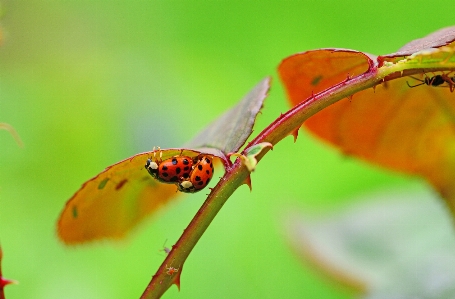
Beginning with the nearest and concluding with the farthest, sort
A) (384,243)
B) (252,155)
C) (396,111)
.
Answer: (252,155) < (396,111) < (384,243)

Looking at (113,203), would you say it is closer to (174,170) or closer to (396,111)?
(174,170)

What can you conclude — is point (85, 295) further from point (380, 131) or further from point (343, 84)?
point (343, 84)

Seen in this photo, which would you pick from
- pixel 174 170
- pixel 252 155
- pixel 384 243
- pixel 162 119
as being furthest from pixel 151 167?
pixel 162 119

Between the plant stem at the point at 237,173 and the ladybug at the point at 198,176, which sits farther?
the ladybug at the point at 198,176

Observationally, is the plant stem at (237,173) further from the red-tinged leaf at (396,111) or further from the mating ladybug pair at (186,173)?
the mating ladybug pair at (186,173)

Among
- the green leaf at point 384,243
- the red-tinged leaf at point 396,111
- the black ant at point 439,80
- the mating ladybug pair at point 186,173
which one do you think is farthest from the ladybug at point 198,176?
the green leaf at point 384,243

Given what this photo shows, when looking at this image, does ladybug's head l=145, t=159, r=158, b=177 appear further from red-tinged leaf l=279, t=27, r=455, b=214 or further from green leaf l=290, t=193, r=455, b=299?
green leaf l=290, t=193, r=455, b=299

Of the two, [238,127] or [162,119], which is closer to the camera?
[238,127]
